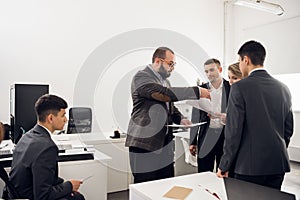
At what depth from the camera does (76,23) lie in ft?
16.0

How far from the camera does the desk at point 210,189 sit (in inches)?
43.0

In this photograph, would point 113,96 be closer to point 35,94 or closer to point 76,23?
point 76,23

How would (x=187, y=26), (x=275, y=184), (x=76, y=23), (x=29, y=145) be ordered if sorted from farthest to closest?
(x=187, y=26) < (x=76, y=23) < (x=275, y=184) < (x=29, y=145)

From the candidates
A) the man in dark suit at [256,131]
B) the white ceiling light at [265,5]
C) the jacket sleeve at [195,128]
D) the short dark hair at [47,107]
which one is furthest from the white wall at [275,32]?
the short dark hair at [47,107]

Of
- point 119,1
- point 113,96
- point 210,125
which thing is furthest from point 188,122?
point 119,1

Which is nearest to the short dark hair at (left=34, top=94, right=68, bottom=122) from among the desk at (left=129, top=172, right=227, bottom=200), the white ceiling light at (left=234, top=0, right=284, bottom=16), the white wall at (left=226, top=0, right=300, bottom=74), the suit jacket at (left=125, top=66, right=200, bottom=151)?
the suit jacket at (left=125, top=66, right=200, bottom=151)

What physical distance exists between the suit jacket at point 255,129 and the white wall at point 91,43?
3.03m

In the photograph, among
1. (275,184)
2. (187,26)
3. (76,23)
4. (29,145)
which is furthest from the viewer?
(187,26)

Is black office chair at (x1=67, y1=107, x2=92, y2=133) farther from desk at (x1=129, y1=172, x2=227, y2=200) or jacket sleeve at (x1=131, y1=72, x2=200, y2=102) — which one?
desk at (x1=129, y1=172, x2=227, y2=200)

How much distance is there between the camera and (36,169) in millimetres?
1551

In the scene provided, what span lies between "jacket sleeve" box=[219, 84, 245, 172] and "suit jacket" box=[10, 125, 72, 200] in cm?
99

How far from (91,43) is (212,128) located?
10.8 ft

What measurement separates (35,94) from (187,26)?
4433 millimetres

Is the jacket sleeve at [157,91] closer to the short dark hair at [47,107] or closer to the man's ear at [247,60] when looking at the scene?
the man's ear at [247,60]
